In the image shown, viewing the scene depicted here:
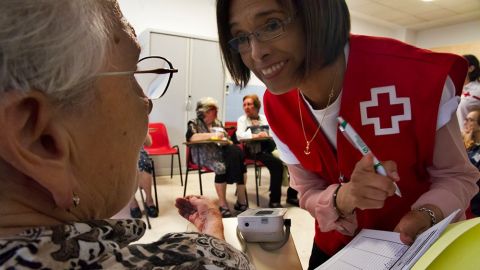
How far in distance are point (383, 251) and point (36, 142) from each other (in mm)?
694

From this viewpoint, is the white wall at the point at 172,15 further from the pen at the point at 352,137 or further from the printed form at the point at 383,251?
the printed form at the point at 383,251

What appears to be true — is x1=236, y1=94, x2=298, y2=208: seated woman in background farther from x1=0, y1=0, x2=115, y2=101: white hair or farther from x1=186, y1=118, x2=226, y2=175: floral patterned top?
x1=0, y1=0, x2=115, y2=101: white hair

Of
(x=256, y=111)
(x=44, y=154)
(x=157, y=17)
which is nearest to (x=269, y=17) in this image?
(x=44, y=154)

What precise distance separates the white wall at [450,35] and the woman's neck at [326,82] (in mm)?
7764

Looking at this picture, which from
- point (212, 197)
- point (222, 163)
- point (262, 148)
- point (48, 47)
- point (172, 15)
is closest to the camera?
point (48, 47)

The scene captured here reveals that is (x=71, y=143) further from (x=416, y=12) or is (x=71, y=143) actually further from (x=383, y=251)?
(x=416, y=12)

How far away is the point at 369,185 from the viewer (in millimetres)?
705

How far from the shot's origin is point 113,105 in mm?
459

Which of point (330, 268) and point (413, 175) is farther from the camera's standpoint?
point (413, 175)

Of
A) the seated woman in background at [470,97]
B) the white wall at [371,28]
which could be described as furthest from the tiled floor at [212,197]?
the white wall at [371,28]

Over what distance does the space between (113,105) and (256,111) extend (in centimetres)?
358

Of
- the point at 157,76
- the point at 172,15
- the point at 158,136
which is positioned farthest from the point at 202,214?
the point at 172,15

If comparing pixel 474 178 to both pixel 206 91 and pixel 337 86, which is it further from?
pixel 206 91

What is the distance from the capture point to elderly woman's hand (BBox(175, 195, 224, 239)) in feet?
2.85
